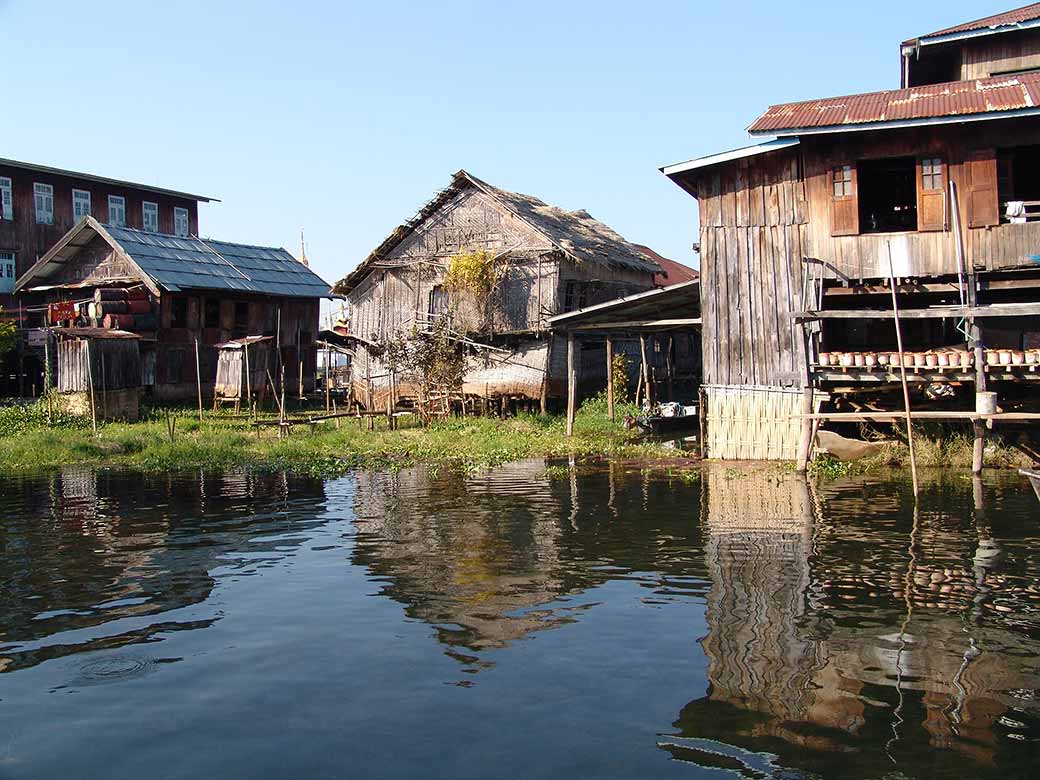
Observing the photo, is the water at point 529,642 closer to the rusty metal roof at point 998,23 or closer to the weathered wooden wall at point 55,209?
the rusty metal roof at point 998,23

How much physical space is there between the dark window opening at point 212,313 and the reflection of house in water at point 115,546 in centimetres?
1541

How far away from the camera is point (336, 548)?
11906mm

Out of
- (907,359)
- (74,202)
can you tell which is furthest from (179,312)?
(907,359)

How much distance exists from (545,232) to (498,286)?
2103 mm

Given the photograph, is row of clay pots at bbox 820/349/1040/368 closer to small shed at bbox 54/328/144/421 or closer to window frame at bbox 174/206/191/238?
small shed at bbox 54/328/144/421

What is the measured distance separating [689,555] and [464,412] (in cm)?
1771

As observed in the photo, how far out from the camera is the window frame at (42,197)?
38.7 m

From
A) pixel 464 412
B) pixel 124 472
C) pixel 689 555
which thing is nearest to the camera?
pixel 689 555

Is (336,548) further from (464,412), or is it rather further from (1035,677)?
(464,412)

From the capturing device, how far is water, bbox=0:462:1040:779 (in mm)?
5949

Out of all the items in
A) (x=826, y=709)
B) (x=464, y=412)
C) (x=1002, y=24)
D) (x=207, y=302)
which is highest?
(x=1002, y=24)

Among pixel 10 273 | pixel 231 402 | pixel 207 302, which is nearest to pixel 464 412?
pixel 231 402

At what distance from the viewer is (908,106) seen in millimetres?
17719

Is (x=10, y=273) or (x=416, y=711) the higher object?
(x=10, y=273)
